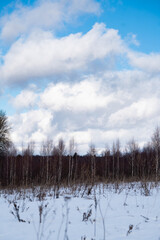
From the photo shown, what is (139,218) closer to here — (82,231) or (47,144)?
(82,231)

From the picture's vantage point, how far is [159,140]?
24.8 m

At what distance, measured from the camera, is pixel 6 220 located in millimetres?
4289

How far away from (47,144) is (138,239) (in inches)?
983

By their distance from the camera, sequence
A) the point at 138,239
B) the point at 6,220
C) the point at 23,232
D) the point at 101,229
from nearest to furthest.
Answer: the point at 138,239 → the point at 23,232 → the point at 101,229 → the point at 6,220

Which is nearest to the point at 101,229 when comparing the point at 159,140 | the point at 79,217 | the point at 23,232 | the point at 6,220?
the point at 79,217

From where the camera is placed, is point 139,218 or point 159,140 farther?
point 159,140

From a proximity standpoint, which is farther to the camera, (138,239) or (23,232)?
(23,232)

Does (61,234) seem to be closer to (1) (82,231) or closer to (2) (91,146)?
(1) (82,231)

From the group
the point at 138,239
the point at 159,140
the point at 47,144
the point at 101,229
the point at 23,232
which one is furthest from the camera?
the point at 47,144

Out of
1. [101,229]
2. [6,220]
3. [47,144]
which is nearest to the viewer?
[101,229]

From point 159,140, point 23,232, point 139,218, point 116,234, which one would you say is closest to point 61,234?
point 23,232

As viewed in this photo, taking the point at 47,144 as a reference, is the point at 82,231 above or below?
below

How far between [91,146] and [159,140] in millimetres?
8997

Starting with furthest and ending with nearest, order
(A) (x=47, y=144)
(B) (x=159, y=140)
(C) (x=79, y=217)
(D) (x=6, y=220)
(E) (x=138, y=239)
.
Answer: (A) (x=47, y=144)
(B) (x=159, y=140)
(C) (x=79, y=217)
(D) (x=6, y=220)
(E) (x=138, y=239)
